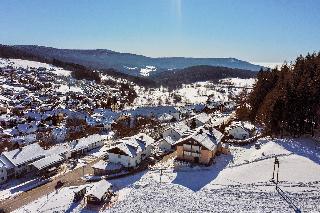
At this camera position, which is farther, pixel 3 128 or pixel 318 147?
pixel 3 128

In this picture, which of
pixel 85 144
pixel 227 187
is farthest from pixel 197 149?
pixel 85 144

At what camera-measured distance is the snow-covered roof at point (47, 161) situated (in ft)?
152

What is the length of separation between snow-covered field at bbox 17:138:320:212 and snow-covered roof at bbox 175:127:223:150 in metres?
2.48

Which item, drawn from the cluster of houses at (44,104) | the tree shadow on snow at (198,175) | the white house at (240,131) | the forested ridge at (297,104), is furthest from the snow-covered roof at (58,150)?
the forested ridge at (297,104)

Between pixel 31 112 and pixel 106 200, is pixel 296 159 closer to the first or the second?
pixel 106 200

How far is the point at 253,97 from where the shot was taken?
62.2 m

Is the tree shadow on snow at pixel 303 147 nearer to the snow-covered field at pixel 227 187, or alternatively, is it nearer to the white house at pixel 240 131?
the snow-covered field at pixel 227 187

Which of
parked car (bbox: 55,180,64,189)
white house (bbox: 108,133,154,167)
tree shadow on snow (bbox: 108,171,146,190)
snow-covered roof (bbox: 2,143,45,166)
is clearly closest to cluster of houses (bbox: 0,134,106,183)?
snow-covered roof (bbox: 2,143,45,166)

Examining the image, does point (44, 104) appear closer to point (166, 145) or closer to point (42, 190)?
point (166, 145)

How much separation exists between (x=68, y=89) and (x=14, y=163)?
10748 centimetres

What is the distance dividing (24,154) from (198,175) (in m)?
25.5

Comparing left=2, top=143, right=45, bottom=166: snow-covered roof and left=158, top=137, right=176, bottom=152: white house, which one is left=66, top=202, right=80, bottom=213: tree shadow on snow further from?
left=158, top=137, right=176, bottom=152: white house

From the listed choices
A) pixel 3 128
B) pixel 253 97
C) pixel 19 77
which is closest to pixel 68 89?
pixel 19 77

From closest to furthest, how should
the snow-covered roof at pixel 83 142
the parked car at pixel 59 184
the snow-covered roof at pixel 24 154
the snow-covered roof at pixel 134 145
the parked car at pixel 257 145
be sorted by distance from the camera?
the parked car at pixel 59 184 → the snow-covered roof at pixel 134 145 → the parked car at pixel 257 145 → the snow-covered roof at pixel 24 154 → the snow-covered roof at pixel 83 142
